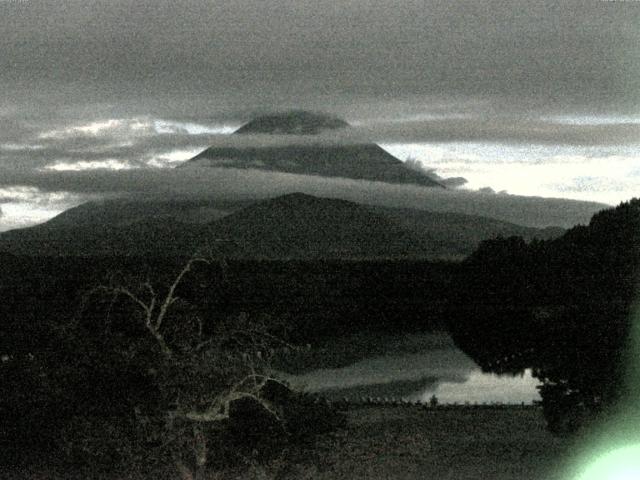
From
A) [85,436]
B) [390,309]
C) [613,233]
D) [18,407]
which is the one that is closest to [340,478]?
[85,436]

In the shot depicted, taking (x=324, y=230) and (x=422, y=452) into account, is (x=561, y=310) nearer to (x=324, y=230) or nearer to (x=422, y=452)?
(x=422, y=452)

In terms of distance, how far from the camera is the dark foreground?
37.7 feet

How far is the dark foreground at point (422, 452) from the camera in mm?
11500

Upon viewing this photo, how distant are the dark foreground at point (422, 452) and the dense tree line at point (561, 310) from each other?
968 mm

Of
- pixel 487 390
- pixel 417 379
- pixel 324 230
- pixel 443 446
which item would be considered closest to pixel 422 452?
pixel 443 446

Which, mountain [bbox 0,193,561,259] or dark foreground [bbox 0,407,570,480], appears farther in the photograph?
mountain [bbox 0,193,561,259]

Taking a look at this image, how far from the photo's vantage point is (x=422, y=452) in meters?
12.9

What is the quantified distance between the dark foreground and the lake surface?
4.04m

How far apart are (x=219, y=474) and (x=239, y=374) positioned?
162 cm

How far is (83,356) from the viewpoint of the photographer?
12.2 metres

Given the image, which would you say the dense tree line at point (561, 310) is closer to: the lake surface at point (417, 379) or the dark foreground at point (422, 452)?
the dark foreground at point (422, 452)

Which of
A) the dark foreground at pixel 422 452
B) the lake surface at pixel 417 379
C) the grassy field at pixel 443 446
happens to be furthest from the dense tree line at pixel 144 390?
the lake surface at pixel 417 379

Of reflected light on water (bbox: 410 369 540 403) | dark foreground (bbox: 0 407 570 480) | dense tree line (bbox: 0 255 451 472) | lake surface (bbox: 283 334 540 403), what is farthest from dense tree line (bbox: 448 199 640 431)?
dense tree line (bbox: 0 255 451 472)

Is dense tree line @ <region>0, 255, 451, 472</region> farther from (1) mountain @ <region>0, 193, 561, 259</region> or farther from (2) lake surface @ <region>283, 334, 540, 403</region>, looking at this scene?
(1) mountain @ <region>0, 193, 561, 259</region>
